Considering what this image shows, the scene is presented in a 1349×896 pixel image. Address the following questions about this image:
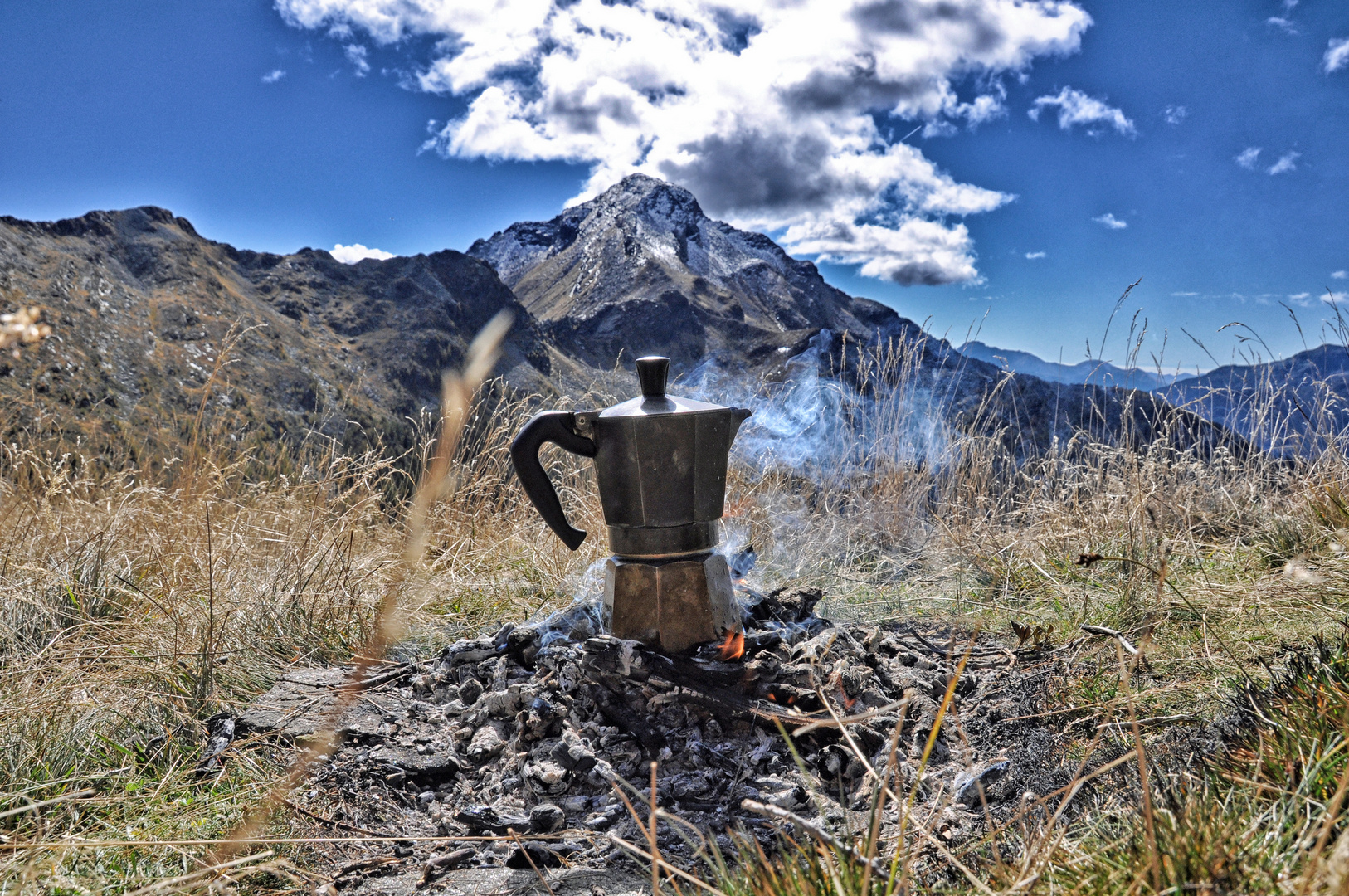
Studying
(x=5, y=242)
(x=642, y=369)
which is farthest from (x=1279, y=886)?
(x=5, y=242)

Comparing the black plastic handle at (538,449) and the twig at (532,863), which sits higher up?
the black plastic handle at (538,449)

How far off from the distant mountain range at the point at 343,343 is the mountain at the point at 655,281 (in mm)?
424

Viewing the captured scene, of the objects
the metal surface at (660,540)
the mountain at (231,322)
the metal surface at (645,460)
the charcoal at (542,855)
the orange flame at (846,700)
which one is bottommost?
the charcoal at (542,855)

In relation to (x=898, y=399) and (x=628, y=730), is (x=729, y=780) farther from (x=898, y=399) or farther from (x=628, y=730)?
(x=898, y=399)

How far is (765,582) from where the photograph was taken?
12.0 ft

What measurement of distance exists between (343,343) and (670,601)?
147 feet

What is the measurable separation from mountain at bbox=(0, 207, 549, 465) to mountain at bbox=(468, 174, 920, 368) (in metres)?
10.8

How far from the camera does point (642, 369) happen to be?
2.10 meters

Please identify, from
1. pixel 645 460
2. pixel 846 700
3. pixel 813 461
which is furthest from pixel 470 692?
pixel 813 461

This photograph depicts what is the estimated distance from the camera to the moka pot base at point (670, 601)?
2090 millimetres

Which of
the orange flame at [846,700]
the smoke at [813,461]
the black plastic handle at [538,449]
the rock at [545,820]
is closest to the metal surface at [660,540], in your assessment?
the black plastic handle at [538,449]

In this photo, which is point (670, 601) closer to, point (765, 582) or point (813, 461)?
point (765, 582)

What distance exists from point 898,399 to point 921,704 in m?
3.39

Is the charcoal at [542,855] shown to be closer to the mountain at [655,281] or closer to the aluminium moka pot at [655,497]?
the aluminium moka pot at [655,497]
